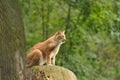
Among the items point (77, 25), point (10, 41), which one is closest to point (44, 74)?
point (10, 41)

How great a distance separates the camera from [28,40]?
1372 cm

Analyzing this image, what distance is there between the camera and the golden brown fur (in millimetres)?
8093

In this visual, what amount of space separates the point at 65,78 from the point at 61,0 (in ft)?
23.2

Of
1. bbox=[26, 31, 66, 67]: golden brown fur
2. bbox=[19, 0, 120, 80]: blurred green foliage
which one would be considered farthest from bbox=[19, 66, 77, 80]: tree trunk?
bbox=[19, 0, 120, 80]: blurred green foliage

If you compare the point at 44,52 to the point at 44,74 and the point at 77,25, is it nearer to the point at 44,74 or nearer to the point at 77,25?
the point at 44,74

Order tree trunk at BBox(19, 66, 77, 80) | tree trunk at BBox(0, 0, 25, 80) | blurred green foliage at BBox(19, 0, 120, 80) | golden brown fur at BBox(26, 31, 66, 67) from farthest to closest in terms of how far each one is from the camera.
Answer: blurred green foliage at BBox(19, 0, 120, 80), golden brown fur at BBox(26, 31, 66, 67), tree trunk at BBox(19, 66, 77, 80), tree trunk at BBox(0, 0, 25, 80)

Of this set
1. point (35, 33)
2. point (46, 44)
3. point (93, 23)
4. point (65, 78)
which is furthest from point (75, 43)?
point (65, 78)

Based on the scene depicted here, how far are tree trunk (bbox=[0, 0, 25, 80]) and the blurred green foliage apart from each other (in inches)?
173

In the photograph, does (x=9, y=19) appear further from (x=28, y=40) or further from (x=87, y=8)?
(x=28, y=40)

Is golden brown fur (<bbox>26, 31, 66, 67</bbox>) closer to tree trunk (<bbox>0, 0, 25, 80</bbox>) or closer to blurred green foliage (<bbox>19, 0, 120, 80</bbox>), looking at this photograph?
tree trunk (<bbox>0, 0, 25, 80</bbox>)

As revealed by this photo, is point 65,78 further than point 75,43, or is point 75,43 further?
point 75,43

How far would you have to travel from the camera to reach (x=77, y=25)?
12.6m

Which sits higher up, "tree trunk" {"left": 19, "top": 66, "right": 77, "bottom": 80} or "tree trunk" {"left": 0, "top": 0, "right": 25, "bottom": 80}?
"tree trunk" {"left": 0, "top": 0, "right": 25, "bottom": 80}

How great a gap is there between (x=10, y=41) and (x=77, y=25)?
6433mm
